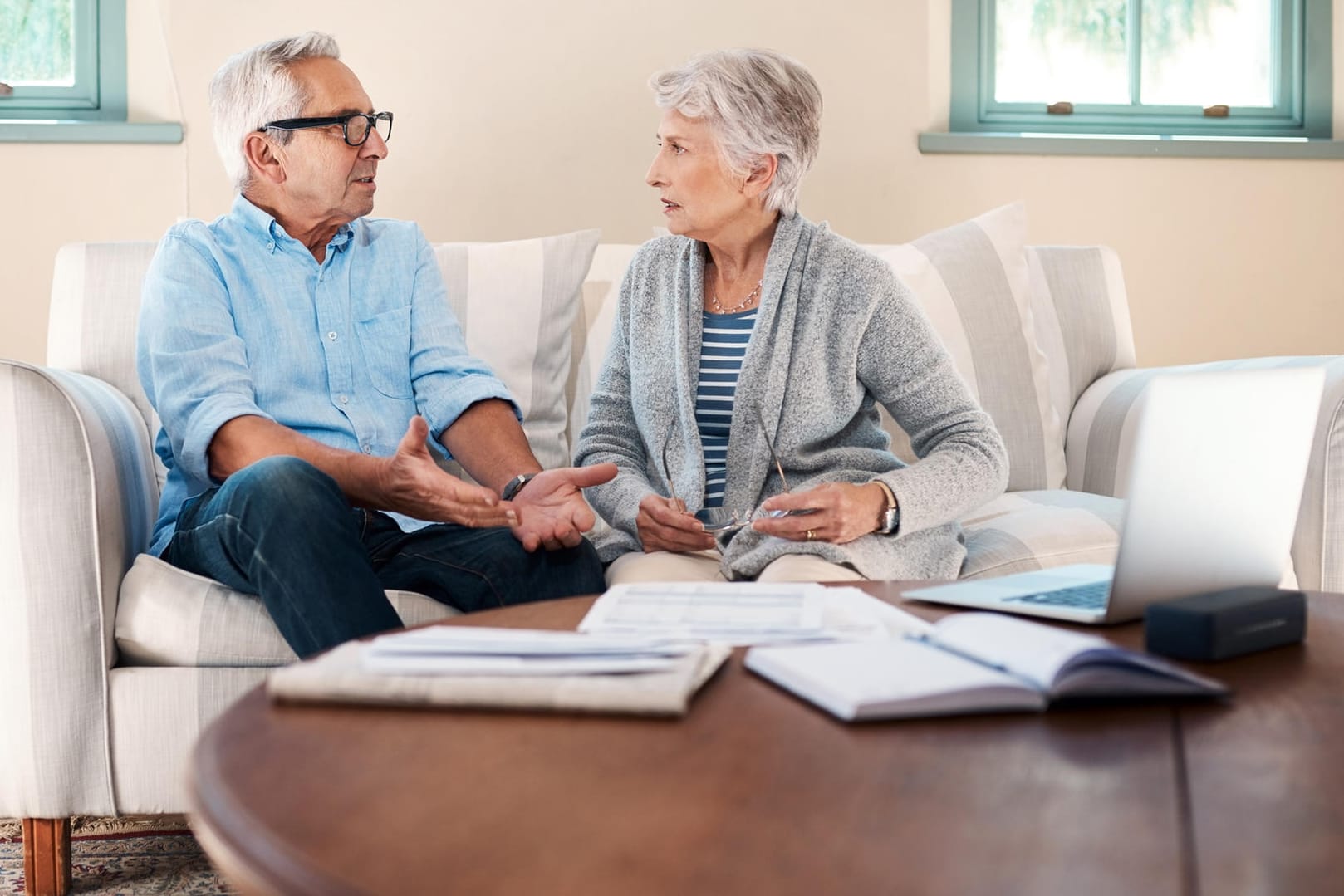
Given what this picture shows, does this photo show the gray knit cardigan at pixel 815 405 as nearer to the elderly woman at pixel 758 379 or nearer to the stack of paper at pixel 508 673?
the elderly woman at pixel 758 379

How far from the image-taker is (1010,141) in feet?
9.02

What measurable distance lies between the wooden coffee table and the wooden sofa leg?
92 centimetres

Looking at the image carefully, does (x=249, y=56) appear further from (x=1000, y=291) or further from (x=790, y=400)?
(x=1000, y=291)

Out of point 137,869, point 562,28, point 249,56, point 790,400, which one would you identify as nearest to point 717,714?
point 790,400

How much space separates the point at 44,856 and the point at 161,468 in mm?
635

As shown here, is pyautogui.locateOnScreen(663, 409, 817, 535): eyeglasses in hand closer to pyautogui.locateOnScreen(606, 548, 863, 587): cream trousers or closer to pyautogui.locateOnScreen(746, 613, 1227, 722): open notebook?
pyautogui.locateOnScreen(606, 548, 863, 587): cream trousers

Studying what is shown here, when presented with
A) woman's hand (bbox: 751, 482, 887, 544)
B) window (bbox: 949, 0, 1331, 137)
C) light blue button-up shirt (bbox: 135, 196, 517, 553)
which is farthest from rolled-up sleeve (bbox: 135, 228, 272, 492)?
window (bbox: 949, 0, 1331, 137)

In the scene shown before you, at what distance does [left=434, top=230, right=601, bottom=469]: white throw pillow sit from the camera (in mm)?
2111

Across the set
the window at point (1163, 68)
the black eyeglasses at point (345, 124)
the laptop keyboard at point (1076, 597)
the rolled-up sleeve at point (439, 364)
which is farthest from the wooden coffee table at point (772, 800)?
the window at point (1163, 68)

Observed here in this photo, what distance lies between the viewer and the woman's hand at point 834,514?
1.54 meters

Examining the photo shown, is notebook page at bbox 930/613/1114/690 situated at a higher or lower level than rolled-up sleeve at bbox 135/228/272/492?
lower

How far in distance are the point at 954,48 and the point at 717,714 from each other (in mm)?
2337

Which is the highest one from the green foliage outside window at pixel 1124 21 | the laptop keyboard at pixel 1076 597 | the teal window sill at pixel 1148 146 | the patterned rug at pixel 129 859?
the green foliage outside window at pixel 1124 21

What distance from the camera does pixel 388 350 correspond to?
1941 millimetres
